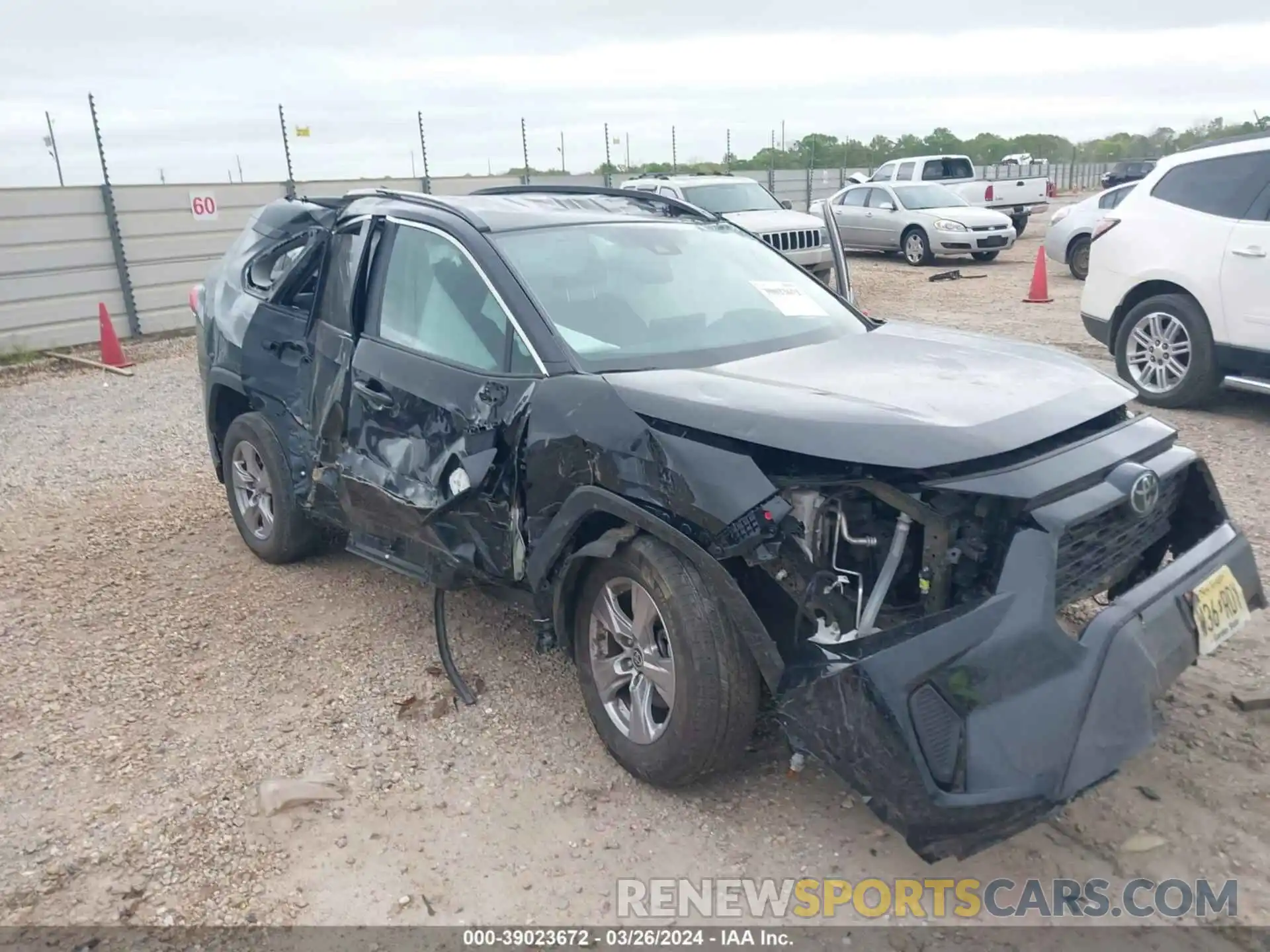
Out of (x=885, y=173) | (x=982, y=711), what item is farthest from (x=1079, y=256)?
(x=982, y=711)

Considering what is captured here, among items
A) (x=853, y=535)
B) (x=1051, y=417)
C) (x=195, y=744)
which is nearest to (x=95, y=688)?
(x=195, y=744)

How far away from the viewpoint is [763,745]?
348 cm

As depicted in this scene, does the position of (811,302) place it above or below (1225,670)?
above

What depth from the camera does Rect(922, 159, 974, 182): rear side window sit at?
21266mm

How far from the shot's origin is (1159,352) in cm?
734

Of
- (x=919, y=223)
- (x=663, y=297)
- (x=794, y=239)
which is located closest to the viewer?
(x=663, y=297)

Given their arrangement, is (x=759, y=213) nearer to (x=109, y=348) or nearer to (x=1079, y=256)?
(x=1079, y=256)

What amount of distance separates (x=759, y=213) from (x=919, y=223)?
192 inches

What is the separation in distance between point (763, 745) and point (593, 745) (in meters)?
0.60

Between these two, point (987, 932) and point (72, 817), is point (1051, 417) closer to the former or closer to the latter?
point (987, 932)

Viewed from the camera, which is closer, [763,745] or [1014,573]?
[1014,573]

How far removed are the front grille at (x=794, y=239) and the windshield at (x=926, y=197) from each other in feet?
16.6

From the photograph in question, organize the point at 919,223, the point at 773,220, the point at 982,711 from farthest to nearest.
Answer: the point at 919,223, the point at 773,220, the point at 982,711

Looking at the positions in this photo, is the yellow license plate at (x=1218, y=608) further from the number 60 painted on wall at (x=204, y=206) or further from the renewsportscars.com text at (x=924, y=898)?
the number 60 painted on wall at (x=204, y=206)
